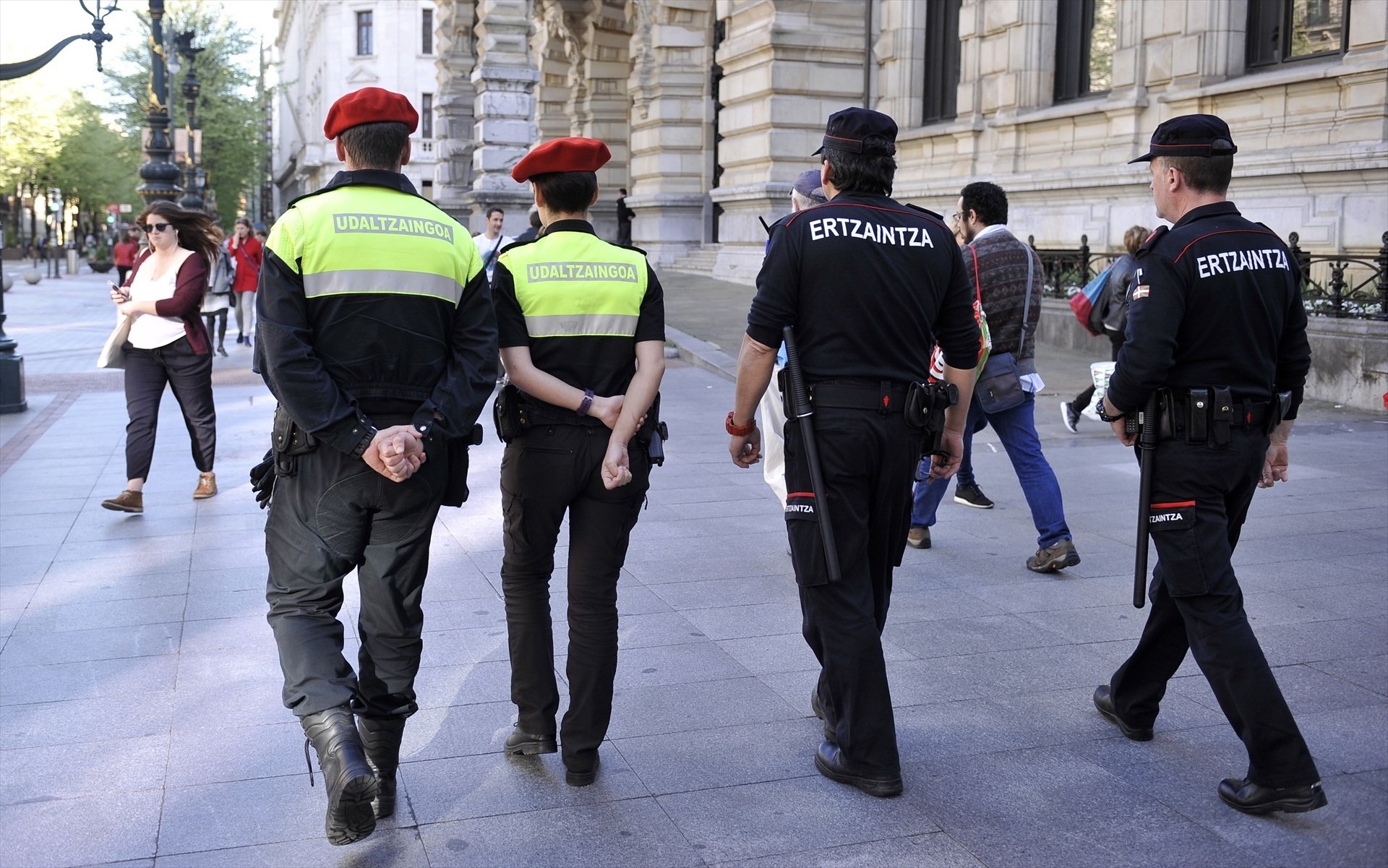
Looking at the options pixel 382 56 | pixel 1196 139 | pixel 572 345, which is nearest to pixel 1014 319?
pixel 1196 139

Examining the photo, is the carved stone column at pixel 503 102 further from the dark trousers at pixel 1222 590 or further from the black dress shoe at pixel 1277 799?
the black dress shoe at pixel 1277 799

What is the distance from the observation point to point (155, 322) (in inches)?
335

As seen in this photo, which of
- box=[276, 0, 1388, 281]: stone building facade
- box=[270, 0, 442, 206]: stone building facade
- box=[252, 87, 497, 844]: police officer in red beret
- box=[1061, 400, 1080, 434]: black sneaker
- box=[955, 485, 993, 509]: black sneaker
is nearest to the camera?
box=[252, 87, 497, 844]: police officer in red beret

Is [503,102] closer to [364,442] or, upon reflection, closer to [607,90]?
[607,90]

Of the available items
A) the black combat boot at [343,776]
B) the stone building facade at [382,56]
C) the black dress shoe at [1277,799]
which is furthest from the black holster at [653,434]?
the stone building facade at [382,56]

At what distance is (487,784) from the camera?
4.27 m

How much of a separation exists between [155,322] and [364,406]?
518 cm

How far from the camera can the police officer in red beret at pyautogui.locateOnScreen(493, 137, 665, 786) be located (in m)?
4.27

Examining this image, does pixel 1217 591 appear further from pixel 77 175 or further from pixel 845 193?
pixel 77 175

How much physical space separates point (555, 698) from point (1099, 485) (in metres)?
5.80

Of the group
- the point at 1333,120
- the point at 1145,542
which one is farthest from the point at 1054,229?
the point at 1145,542

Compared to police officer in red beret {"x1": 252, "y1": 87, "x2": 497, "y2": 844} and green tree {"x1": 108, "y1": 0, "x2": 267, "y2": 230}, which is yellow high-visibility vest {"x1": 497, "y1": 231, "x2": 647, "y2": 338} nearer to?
police officer in red beret {"x1": 252, "y1": 87, "x2": 497, "y2": 844}

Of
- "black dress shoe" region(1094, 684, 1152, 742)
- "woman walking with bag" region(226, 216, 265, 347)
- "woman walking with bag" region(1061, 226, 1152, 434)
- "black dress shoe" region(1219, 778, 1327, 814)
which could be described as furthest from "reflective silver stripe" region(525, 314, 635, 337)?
"woman walking with bag" region(226, 216, 265, 347)

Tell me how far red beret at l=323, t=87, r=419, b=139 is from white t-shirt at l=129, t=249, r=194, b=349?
5012mm
